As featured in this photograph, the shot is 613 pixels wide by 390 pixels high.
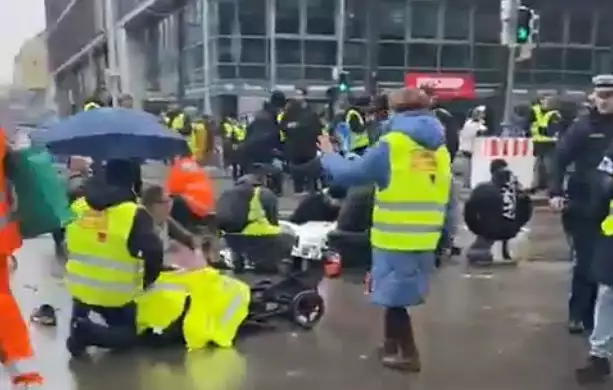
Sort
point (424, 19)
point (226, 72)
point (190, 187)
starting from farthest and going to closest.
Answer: point (424, 19), point (226, 72), point (190, 187)

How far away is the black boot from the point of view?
7.37m

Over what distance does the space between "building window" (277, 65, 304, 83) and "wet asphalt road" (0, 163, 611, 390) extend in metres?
28.3

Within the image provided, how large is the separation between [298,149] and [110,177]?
1049cm

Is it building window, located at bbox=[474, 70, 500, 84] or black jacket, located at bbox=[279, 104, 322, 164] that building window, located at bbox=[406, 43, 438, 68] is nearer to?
building window, located at bbox=[474, 70, 500, 84]

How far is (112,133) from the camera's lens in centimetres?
819

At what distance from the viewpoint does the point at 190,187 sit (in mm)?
10883

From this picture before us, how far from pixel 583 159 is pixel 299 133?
32.9 feet

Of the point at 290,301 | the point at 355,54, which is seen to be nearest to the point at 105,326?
the point at 290,301

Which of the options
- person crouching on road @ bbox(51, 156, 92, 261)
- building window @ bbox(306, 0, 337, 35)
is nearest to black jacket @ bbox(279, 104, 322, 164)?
person crouching on road @ bbox(51, 156, 92, 261)

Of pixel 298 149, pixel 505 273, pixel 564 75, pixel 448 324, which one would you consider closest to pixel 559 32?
pixel 564 75

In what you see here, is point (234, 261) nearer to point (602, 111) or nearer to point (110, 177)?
point (110, 177)

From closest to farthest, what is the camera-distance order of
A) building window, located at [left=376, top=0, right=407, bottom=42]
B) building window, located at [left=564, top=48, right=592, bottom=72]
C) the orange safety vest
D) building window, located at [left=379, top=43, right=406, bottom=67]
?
1. the orange safety vest
2. building window, located at [left=376, top=0, right=407, bottom=42]
3. building window, located at [left=379, top=43, right=406, bottom=67]
4. building window, located at [left=564, top=48, right=592, bottom=72]

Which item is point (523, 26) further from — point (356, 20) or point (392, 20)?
point (392, 20)

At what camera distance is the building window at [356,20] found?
39.4m
